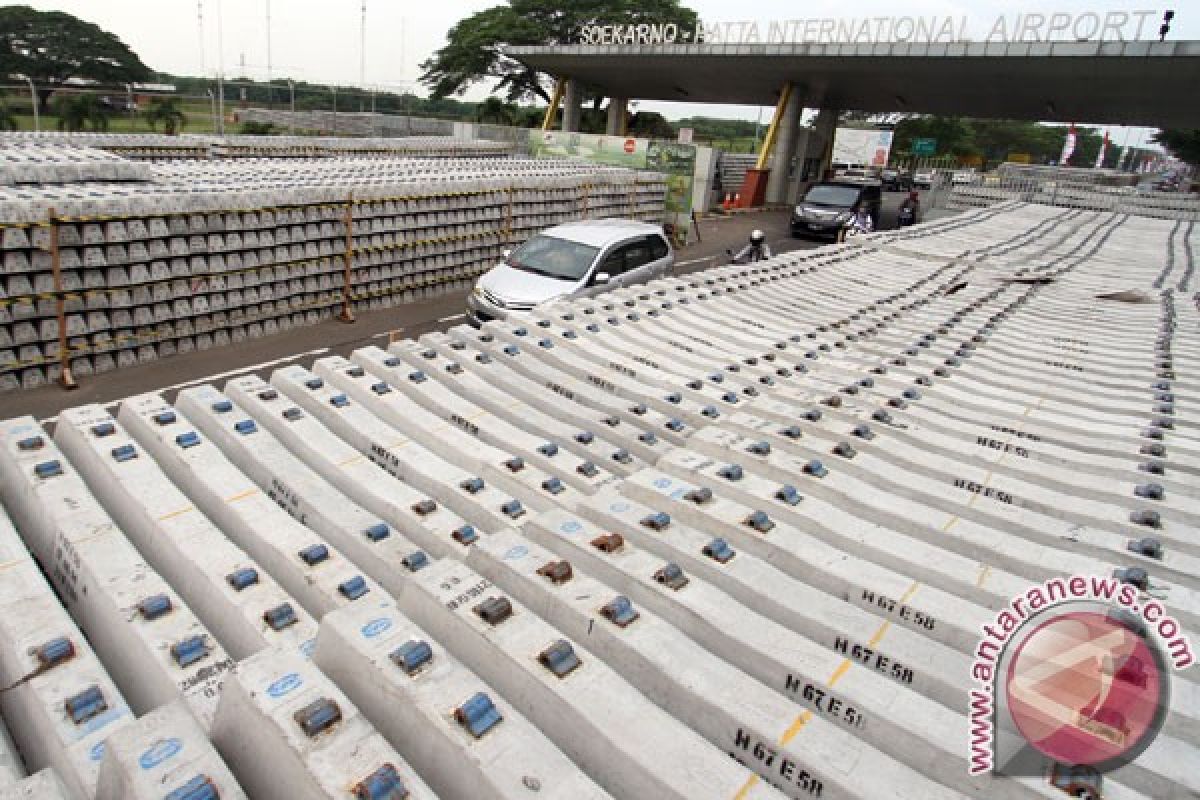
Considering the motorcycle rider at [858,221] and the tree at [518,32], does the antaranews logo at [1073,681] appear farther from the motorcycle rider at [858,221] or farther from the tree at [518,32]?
the tree at [518,32]

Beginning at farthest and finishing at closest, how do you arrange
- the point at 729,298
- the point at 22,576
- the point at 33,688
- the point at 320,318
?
1. the point at 320,318
2. the point at 729,298
3. the point at 22,576
4. the point at 33,688

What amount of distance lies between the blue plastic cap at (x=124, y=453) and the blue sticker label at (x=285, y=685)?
183cm

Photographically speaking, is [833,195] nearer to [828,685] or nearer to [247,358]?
[247,358]

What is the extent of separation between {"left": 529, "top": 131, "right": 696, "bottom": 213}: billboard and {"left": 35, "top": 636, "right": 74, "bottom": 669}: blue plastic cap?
68.4ft

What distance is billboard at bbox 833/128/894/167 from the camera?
161 ft

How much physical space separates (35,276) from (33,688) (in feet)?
26.9

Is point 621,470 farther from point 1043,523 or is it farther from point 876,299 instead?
point 876,299

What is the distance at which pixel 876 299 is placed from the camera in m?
7.31

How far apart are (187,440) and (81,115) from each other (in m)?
29.9

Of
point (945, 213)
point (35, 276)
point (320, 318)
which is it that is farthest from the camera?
point (945, 213)

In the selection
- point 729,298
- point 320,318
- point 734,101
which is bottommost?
point 320,318

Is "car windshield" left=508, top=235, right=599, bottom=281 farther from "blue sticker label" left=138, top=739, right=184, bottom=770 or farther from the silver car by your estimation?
"blue sticker label" left=138, top=739, right=184, bottom=770

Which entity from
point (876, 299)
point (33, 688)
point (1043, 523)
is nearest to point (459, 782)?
point (33, 688)

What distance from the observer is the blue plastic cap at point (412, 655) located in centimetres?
196
